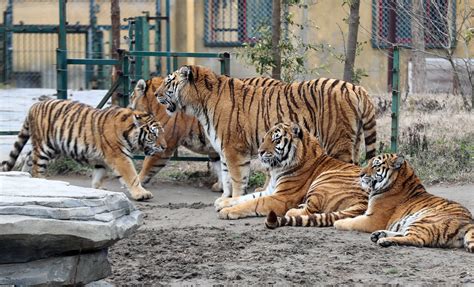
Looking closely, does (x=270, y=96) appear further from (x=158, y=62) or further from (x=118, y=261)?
(x=158, y=62)

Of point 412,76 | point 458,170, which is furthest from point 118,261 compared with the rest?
point 412,76

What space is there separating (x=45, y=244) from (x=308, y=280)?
1.66 m

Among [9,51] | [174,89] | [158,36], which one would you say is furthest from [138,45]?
[9,51]

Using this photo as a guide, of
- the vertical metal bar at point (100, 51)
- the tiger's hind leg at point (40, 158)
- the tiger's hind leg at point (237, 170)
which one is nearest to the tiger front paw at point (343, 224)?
the tiger's hind leg at point (237, 170)

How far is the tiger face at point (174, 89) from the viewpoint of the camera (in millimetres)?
9359

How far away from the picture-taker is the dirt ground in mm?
6055

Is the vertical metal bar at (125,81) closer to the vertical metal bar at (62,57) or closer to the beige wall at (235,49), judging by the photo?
the vertical metal bar at (62,57)

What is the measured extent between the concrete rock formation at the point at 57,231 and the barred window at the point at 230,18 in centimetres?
1499

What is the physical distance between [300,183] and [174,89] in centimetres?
180

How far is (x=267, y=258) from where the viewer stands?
6547mm

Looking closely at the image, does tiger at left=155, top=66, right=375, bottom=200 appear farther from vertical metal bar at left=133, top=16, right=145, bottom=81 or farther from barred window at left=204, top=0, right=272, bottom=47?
barred window at left=204, top=0, right=272, bottom=47

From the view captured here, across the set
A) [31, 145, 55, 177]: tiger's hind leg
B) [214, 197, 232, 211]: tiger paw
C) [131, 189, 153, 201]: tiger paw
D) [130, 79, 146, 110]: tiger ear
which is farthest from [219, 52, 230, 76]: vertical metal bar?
[214, 197, 232, 211]: tiger paw

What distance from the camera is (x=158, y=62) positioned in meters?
17.9

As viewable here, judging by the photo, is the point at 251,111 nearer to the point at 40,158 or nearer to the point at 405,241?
the point at 40,158
